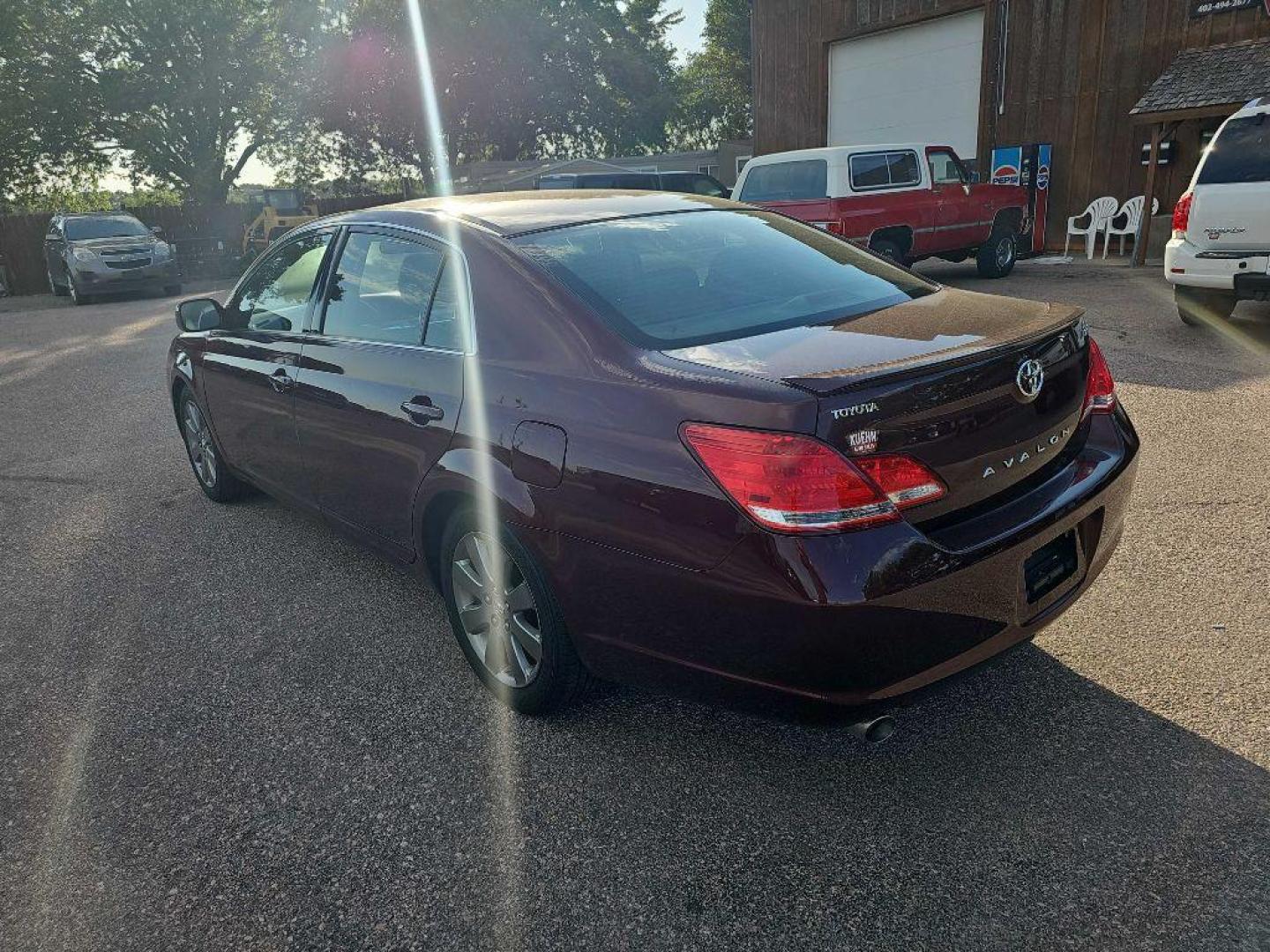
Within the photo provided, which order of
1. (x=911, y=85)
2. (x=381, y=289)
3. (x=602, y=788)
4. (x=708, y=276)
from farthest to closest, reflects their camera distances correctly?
(x=911, y=85) → (x=381, y=289) → (x=708, y=276) → (x=602, y=788)

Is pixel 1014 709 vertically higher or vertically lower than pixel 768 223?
lower

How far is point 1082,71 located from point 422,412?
16092 millimetres

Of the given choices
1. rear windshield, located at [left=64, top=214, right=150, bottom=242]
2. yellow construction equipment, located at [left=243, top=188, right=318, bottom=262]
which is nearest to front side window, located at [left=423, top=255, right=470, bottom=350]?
rear windshield, located at [left=64, top=214, right=150, bottom=242]

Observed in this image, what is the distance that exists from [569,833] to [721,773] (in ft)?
1.55

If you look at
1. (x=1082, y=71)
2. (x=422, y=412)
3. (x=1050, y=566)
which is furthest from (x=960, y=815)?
(x=1082, y=71)

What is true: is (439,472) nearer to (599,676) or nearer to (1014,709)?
(599,676)

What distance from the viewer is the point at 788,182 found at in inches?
461

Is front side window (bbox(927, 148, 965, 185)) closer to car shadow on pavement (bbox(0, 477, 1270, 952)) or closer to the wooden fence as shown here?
car shadow on pavement (bbox(0, 477, 1270, 952))

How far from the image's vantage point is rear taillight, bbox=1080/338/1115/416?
282 cm

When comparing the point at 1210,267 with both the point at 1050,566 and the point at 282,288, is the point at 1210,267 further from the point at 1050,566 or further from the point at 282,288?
the point at 282,288

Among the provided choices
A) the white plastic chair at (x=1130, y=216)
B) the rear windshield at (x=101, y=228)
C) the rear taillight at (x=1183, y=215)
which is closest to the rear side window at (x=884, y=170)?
the rear taillight at (x=1183, y=215)

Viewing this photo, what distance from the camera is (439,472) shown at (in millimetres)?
2973

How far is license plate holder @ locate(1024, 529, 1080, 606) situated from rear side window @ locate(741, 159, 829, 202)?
9346 mm

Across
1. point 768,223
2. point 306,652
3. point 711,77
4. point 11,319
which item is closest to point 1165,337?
point 768,223
